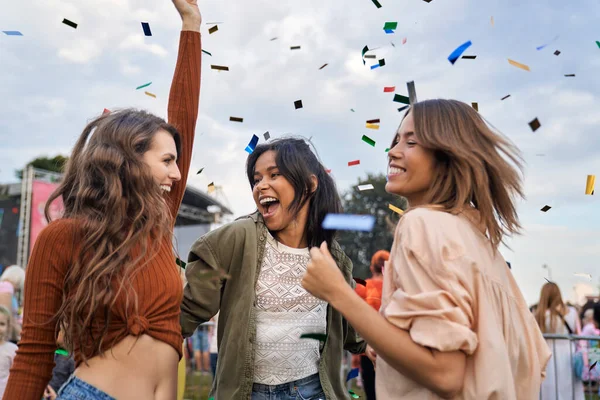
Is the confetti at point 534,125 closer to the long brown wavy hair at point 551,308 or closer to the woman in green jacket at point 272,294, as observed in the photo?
the woman in green jacket at point 272,294

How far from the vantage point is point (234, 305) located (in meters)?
2.89

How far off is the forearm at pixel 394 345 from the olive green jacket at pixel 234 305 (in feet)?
3.66

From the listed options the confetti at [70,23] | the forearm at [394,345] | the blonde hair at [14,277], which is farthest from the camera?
the blonde hair at [14,277]

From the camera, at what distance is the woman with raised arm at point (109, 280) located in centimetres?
209

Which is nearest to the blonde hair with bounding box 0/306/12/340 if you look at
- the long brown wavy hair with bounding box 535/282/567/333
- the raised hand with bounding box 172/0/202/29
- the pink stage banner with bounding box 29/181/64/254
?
the raised hand with bounding box 172/0/202/29

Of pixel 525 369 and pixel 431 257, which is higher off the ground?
pixel 431 257

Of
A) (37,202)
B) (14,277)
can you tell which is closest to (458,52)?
(14,277)

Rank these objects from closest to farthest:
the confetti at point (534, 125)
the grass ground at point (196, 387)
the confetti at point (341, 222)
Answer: the confetti at point (534, 125), the confetti at point (341, 222), the grass ground at point (196, 387)

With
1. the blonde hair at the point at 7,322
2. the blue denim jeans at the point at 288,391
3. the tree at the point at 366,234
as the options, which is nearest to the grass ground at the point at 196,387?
the blonde hair at the point at 7,322

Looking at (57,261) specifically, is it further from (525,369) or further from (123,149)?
(525,369)

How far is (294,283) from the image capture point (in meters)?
2.98

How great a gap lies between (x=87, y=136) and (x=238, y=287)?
0.94m

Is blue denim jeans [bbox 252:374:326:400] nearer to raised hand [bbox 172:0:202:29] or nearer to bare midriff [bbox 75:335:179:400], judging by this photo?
bare midriff [bbox 75:335:179:400]

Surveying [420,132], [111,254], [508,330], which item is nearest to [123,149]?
[111,254]
